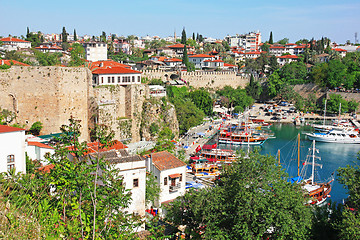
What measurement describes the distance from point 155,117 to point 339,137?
1759 centimetres

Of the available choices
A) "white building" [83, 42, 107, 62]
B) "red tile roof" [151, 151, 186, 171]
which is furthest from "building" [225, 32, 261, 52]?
"red tile roof" [151, 151, 186, 171]

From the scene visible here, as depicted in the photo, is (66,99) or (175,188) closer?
(175,188)

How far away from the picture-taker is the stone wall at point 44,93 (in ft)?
60.6

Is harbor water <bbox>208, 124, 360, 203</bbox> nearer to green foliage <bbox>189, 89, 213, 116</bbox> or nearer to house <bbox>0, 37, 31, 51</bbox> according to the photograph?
green foliage <bbox>189, 89, 213, 116</bbox>

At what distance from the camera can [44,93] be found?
62.8 feet

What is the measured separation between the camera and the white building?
44.8 meters

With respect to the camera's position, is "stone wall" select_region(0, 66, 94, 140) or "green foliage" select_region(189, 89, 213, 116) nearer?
"stone wall" select_region(0, 66, 94, 140)

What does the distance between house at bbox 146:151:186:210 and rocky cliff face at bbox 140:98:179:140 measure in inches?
352

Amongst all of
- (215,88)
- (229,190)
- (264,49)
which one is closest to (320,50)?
(264,49)

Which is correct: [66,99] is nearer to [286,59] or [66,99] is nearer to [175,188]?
[175,188]

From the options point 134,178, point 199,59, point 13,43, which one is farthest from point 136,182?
point 13,43

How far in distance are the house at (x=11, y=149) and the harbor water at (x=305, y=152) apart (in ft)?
51.0

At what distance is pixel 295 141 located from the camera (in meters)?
31.5

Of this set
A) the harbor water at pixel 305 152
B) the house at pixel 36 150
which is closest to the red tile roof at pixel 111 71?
the house at pixel 36 150
